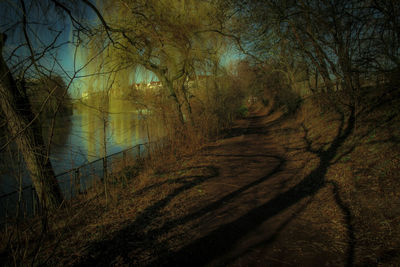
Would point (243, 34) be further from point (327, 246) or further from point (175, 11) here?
point (327, 246)

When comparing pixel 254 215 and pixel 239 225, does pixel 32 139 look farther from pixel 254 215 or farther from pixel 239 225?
pixel 254 215

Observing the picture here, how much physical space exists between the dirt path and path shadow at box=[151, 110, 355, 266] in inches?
0.4

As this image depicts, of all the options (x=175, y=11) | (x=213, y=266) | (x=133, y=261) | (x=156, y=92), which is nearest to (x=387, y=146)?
(x=213, y=266)

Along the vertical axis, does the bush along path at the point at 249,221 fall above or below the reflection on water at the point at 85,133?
below

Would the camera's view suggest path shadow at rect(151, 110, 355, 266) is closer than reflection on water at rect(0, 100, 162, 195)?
Yes

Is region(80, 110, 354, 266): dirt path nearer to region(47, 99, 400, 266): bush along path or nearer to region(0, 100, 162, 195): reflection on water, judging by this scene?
region(47, 99, 400, 266): bush along path

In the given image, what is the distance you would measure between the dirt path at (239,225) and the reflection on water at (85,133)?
1307mm

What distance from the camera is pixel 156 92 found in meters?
8.41

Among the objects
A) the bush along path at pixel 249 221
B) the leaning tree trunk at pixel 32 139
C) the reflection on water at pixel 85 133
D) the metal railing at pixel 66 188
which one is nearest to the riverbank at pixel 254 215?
the bush along path at pixel 249 221

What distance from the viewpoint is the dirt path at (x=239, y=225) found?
252 centimetres

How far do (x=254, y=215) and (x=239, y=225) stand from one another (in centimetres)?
42

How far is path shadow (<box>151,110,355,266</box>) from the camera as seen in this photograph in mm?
2508

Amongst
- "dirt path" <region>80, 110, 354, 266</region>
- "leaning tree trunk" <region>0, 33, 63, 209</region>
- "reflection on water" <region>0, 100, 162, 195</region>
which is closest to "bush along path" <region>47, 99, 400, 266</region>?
"dirt path" <region>80, 110, 354, 266</region>

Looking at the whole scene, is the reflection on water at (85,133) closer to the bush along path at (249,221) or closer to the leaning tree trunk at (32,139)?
the leaning tree trunk at (32,139)
